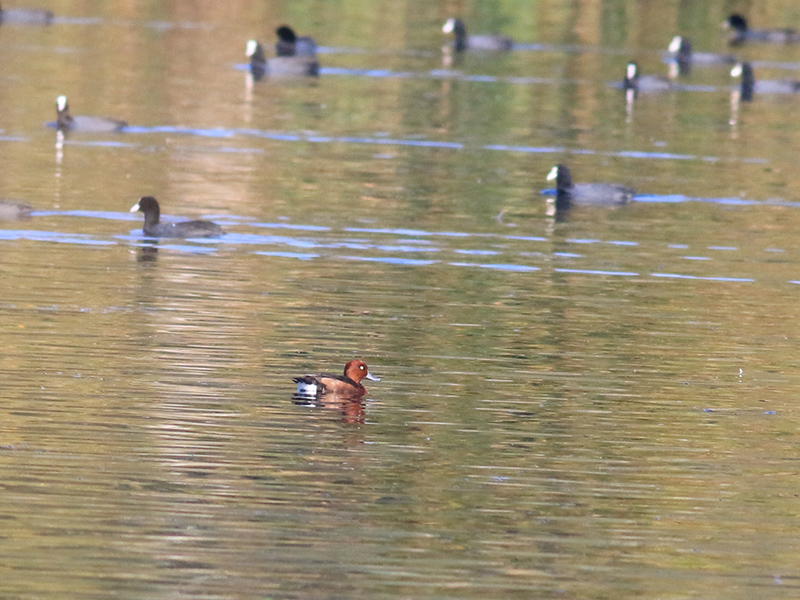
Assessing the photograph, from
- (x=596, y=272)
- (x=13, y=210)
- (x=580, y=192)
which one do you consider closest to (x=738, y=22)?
(x=580, y=192)

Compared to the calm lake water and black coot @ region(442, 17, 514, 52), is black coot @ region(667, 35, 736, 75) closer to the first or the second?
black coot @ region(442, 17, 514, 52)

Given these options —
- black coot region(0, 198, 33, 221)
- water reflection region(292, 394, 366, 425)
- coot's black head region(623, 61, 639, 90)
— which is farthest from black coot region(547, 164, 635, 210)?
coot's black head region(623, 61, 639, 90)

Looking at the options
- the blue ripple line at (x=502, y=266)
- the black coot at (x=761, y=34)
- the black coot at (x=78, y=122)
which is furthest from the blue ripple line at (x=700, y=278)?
the black coot at (x=761, y=34)

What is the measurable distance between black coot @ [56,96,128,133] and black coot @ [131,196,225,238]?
10.1 metres

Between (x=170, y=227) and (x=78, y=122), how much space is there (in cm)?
1074

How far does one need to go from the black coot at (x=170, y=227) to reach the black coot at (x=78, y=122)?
10051 mm

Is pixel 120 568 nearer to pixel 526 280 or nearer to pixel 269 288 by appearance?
pixel 269 288

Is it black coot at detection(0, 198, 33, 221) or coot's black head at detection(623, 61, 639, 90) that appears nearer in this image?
black coot at detection(0, 198, 33, 221)

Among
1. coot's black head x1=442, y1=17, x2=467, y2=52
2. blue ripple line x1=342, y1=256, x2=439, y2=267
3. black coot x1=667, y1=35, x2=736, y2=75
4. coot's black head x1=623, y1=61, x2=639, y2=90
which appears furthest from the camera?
coot's black head x1=442, y1=17, x2=467, y2=52

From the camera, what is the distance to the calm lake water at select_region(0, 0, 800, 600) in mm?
11820

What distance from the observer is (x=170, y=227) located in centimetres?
2473

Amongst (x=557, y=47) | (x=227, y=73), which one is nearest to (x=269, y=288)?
(x=227, y=73)

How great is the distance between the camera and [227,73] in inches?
1900

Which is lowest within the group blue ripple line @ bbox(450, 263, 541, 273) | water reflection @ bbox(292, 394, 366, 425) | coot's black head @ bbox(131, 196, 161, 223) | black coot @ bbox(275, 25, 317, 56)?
water reflection @ bbox(292, 394, 366, 425)
